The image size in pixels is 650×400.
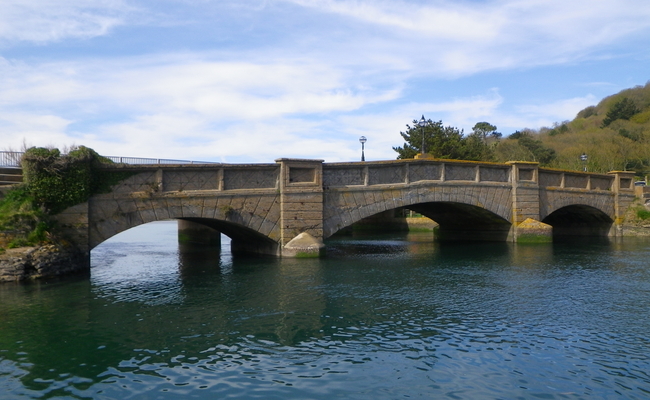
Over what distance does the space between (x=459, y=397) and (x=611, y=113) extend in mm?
96138

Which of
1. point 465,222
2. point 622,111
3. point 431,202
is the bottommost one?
point 465,222

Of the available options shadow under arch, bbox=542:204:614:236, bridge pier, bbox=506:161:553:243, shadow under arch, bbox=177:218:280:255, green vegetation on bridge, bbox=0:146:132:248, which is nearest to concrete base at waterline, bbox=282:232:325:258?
shadow under arch, bbox=177:218:280:255

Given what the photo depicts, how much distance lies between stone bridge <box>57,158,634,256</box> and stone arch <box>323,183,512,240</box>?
5cm

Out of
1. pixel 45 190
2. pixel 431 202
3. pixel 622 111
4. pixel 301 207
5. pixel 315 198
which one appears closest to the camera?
pixel 45 190

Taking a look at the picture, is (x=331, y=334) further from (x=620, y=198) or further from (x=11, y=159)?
(x=620, y=198)

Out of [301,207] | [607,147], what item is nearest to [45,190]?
[301,207]

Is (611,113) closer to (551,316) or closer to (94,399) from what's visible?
(551,316)

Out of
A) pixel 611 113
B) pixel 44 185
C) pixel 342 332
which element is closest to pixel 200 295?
pixel 342 332

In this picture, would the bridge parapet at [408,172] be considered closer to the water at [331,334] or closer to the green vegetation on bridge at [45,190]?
the water at [331,334]

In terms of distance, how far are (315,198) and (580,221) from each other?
84.8 feet

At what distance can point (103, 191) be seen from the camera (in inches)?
841

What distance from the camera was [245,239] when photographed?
2911 centimetres

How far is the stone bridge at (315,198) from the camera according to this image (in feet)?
71.7

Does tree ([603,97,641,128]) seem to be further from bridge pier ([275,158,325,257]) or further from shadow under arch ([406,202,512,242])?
bridge pier ([275,158,325,257])
